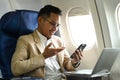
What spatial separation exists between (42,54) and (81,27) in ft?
3.23

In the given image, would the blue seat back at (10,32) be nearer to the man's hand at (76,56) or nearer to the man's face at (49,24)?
the man's face at (49,24)

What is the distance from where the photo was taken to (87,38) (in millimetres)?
2859

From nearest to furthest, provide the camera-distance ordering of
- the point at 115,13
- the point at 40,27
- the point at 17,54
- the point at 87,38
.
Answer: the point at 17,54
the point at 40,27
the point at 115,13
the point at 87,38

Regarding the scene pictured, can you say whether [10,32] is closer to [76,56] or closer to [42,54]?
[42,54]

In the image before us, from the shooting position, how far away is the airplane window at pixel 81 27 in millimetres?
2781

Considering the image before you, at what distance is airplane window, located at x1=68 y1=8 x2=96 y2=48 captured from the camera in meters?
2.78

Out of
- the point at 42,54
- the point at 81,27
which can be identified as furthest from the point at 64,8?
the point at 42,54

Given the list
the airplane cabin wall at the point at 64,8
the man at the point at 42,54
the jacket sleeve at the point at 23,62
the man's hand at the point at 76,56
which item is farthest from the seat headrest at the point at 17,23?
the airplane cabin wall at the point at 64,8

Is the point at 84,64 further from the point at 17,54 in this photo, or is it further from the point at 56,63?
the point at 17,54

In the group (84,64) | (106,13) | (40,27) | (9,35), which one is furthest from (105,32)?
(9,35)

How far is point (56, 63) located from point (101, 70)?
0.44 meters

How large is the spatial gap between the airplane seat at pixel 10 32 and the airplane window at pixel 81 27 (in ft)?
2.15

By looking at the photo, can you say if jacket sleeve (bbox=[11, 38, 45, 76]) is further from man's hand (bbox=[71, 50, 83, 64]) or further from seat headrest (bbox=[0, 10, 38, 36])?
man's hand (bbox=[71, 50, 83, 64])

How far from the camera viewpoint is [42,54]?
81.1 inches
